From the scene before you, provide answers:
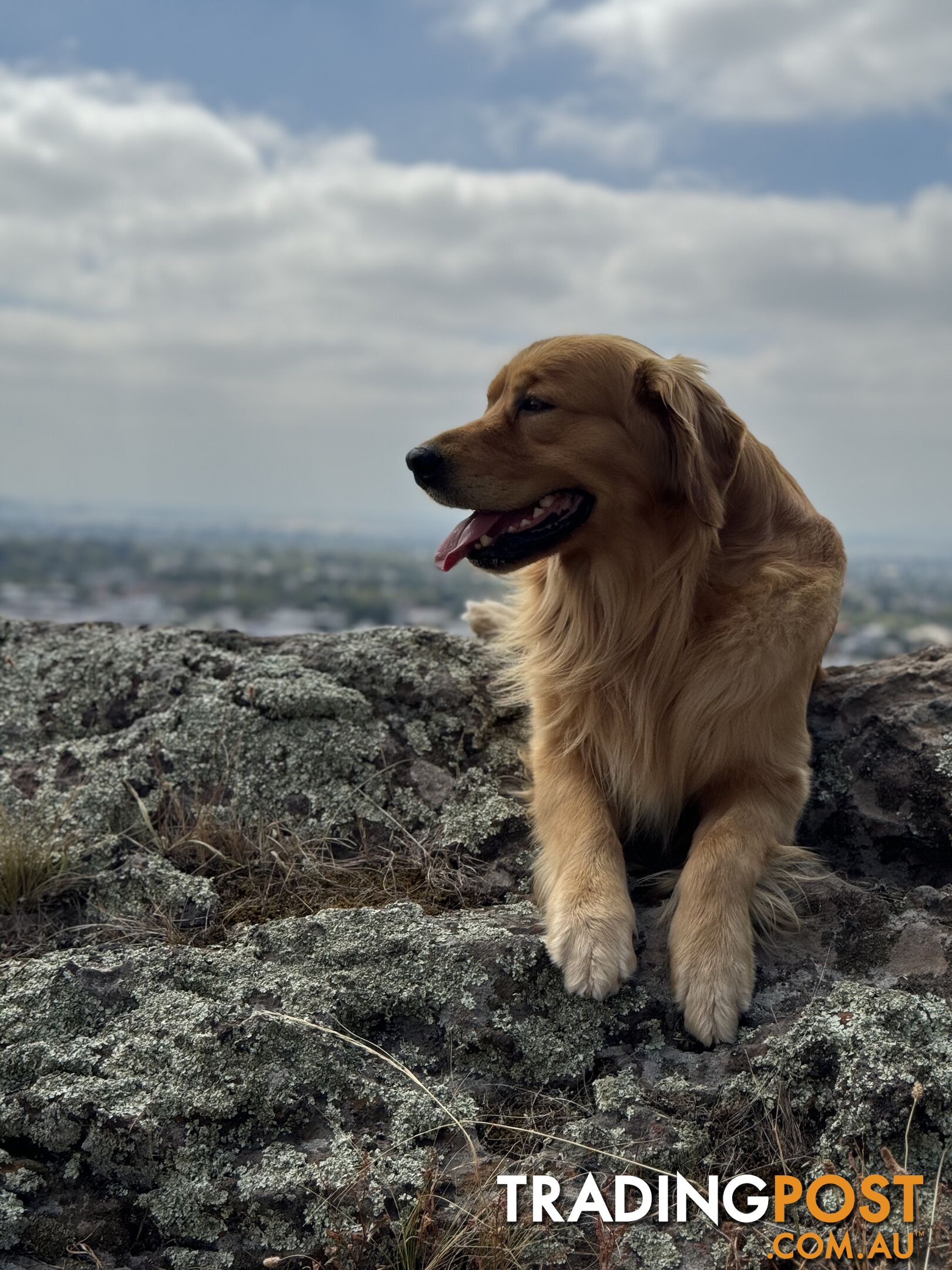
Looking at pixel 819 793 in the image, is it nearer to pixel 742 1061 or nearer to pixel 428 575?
pixel 742 1061

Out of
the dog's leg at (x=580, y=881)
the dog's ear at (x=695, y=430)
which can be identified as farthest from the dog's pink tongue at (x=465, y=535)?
the dog's leg at (x=580, y=881)

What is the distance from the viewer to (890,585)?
44.5 metres

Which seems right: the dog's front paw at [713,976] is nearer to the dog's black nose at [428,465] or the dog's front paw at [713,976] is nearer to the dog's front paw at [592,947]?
the dog's front paw at [592,947]

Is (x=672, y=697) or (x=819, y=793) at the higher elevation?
(x=672, y=697)

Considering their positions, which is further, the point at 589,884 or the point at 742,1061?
the point at 589,884

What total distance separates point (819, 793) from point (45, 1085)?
8.84 feet

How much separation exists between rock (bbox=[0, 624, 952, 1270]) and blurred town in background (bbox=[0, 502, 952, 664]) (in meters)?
1.34

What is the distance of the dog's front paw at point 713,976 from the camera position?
99.1 inches

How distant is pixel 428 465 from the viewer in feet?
10.4

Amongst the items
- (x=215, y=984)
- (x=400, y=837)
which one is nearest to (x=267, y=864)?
(x=400, y=837)

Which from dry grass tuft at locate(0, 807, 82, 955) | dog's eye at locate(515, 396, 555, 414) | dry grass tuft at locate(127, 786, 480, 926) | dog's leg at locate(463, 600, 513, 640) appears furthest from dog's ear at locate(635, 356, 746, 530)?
dry grass tuft at locate(0, 807, 82, 955)

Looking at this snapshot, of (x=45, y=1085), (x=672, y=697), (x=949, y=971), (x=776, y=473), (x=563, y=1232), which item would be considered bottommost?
(x=563, y=1232)

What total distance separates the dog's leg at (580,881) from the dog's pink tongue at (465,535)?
792 mm

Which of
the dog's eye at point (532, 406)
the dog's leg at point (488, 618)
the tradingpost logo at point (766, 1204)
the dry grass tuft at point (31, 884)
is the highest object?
the dog's eye at point (532, 406)
